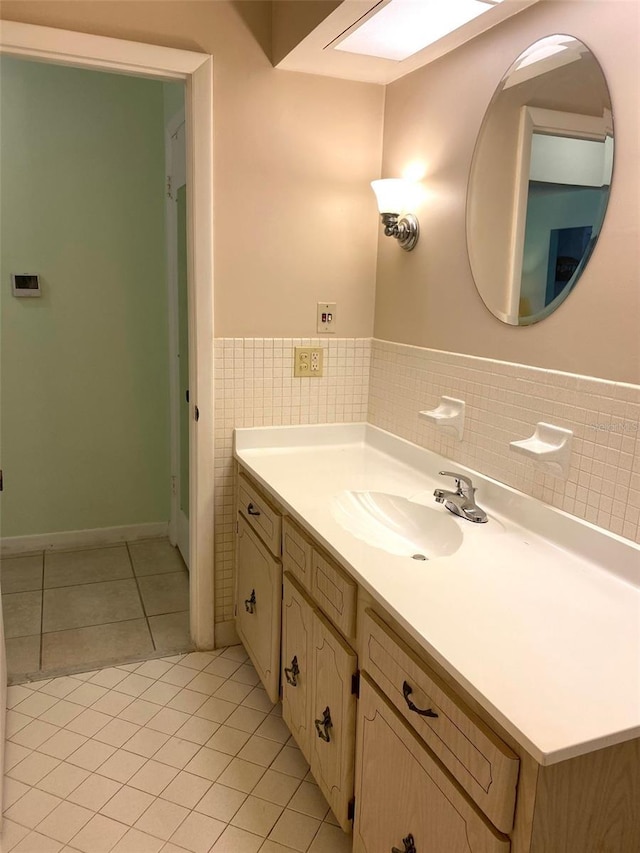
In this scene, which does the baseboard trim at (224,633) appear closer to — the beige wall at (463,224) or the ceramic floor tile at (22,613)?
the ceramic floor tile at (22,613)

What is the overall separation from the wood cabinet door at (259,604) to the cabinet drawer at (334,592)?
1.03 ft

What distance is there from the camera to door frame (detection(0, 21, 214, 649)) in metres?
1.94

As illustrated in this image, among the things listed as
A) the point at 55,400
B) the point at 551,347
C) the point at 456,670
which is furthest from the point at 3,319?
the point at 456,670

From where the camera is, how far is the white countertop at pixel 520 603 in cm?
93

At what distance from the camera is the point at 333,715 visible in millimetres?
1587

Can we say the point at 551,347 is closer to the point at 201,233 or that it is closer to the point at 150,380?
the point at 201,233

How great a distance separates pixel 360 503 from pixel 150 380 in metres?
1.96

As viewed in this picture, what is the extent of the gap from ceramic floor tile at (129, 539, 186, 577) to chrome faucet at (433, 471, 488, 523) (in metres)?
1.93

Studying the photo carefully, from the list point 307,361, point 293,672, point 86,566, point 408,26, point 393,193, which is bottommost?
point 86,566

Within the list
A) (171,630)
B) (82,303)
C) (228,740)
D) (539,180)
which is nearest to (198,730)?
(228,740)

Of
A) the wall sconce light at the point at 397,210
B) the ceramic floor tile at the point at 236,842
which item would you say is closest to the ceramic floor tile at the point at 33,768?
the ceramic floor tile at the point at 236,842

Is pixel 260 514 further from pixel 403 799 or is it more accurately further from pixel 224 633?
pixel 403 799

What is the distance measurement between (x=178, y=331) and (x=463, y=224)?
1.75 meters

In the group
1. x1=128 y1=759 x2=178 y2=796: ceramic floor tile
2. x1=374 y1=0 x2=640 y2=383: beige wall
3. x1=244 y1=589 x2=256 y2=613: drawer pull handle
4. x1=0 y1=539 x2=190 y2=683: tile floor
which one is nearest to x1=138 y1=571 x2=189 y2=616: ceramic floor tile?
x1=0 y1=539 x2=190 y2=683: tile floor
